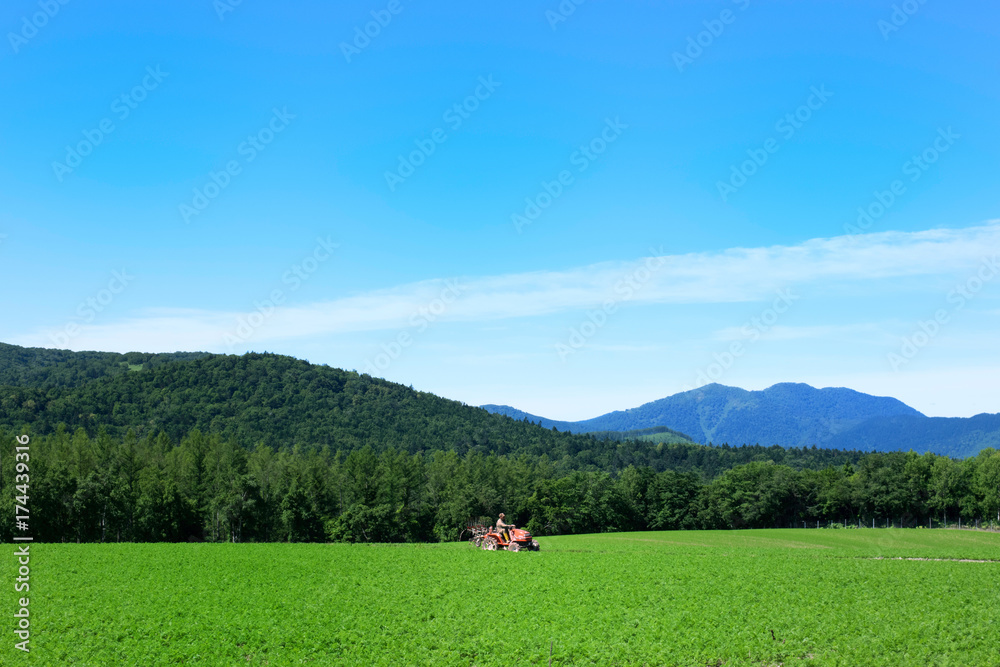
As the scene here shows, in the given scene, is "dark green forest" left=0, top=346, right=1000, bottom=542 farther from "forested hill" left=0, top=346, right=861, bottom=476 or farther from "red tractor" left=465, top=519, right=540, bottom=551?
"red tractor" left=465, top=519, right=540, bottom=551

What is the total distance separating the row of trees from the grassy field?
23.5 meters

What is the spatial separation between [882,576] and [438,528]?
51.8 meters

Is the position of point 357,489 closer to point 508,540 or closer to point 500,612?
point 508,540

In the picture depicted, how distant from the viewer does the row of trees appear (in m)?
61.5

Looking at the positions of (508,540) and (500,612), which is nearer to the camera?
(500,612)

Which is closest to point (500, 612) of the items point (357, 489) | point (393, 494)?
point (357, 489)

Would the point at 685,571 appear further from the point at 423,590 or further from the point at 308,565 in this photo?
the point at 308,565

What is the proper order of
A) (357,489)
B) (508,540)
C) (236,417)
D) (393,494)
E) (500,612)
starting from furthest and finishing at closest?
(236,417) < (393,494) < (357,489) < (508,540) < (500,612)

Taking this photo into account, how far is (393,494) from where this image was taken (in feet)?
258

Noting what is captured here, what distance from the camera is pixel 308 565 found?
3716 cm

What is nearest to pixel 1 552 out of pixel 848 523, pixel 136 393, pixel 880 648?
pixel 880 648

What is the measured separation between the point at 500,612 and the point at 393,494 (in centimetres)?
5582

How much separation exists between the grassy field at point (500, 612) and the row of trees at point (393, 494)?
23490 millimetres

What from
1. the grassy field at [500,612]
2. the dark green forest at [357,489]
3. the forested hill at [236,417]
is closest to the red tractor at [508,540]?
the grassy field at [500,612]
